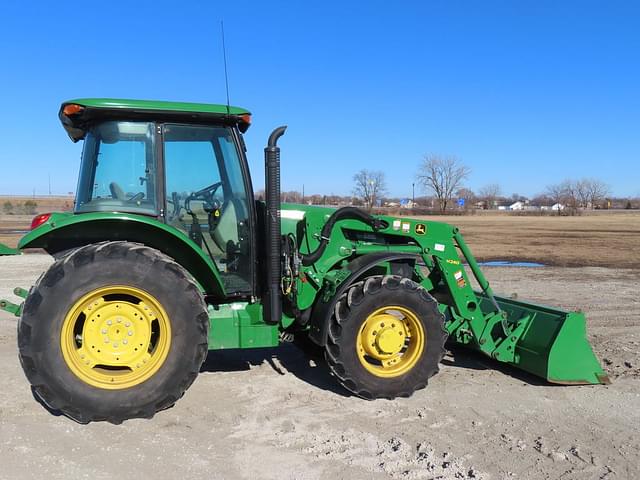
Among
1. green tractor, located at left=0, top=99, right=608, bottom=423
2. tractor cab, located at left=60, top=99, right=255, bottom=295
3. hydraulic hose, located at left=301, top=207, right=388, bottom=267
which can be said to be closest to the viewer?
green tractor, located at left=0, top=99, right=608, bottom=423

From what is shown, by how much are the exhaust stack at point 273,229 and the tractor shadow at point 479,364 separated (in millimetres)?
2161

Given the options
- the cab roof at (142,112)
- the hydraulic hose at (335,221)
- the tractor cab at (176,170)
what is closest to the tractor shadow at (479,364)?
the hydraulic hose at (335,221)

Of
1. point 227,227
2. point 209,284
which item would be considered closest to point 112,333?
point 209,284

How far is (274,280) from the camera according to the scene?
4645 mm

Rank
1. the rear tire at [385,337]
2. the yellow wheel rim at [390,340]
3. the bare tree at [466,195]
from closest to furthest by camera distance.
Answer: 1. the rear tire at [385,337]
2. the yellow wheel rim at [390,340]
3. the bare tree at [466,195]

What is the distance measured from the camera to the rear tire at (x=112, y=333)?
391 cm

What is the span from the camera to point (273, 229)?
15.1 ft

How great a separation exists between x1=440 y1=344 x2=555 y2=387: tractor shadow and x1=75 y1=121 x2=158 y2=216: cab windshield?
3.49m

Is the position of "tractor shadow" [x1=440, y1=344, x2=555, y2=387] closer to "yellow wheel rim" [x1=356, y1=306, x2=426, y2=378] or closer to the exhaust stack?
"yellow wheel rim" [x1=356, y1=306, x2=426, y2=378]

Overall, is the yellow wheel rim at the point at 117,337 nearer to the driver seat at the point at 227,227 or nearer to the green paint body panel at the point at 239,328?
the green paint body panel at the point at 239,328

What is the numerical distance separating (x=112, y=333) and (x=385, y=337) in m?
2.20

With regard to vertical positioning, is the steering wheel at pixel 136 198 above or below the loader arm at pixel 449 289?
above

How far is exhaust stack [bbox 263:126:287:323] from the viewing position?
4.53 m

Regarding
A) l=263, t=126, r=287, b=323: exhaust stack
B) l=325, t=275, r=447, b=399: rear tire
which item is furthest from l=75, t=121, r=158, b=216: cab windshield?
l=325, t=275, r=447, b=399: rear tire
